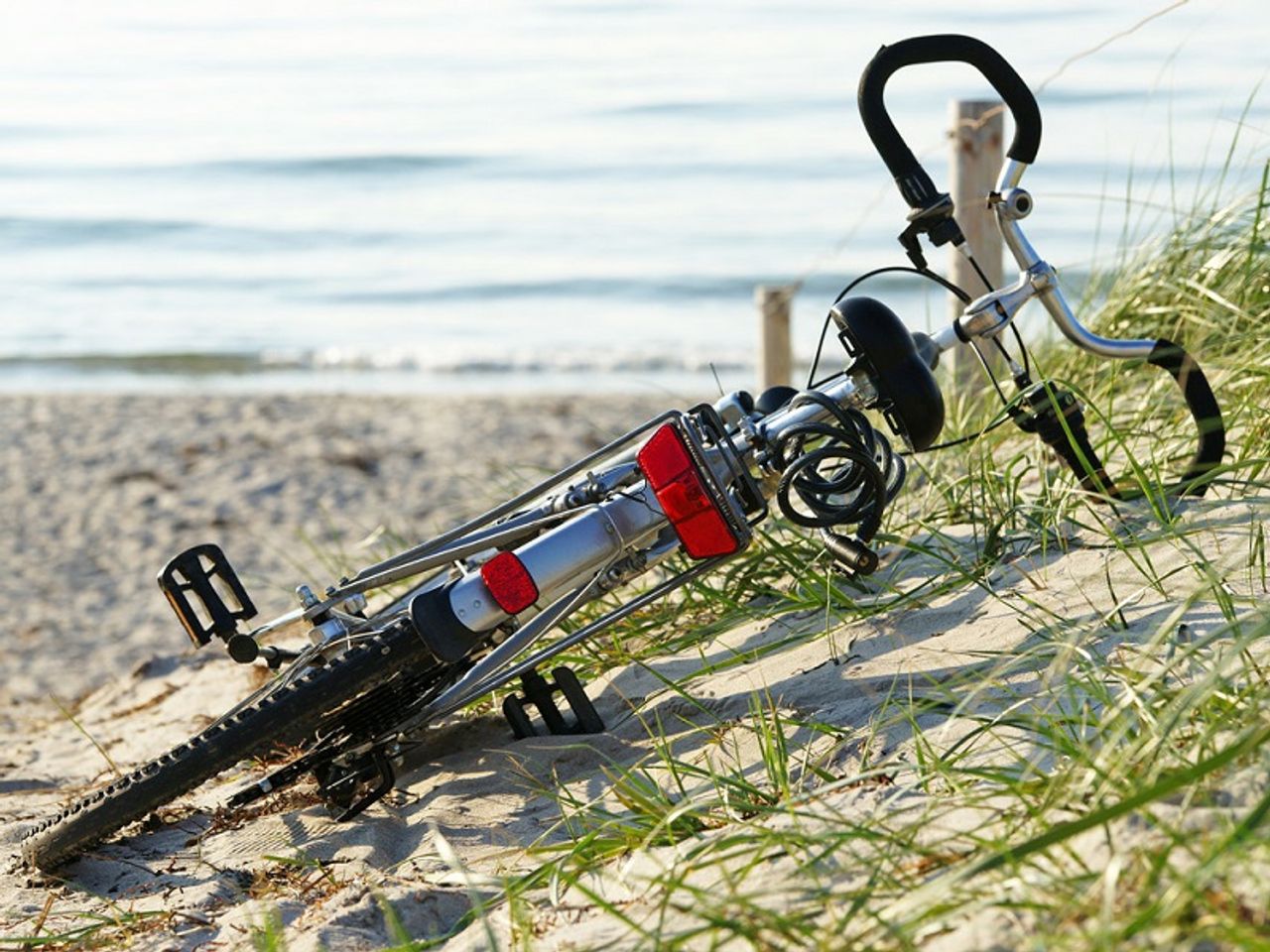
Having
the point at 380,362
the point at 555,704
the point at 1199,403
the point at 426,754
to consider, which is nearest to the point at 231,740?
the point at 426,754

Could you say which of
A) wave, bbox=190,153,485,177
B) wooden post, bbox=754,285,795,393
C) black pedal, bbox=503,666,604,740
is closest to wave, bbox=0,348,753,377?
wooden post, bbox=754,285,795,393

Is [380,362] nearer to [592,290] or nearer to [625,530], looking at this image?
[592,290]

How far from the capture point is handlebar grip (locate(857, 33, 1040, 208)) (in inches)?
111

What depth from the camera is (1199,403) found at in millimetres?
2973

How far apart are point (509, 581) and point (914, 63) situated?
124 centimetres

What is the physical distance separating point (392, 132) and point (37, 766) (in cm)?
2144

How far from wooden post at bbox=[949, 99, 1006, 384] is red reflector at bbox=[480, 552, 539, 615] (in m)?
3.14

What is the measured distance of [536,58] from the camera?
29.8 metres

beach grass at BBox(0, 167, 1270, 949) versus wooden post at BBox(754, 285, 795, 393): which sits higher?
wooden post at BBox(754, 285, 795, 393)

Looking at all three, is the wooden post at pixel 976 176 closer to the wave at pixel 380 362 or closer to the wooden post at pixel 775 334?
the wooden post at pixel 775 334

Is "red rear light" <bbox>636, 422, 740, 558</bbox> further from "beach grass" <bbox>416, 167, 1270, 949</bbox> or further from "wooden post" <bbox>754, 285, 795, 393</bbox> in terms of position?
"wooden post" <bbox>754, 285, 795, 393</bbox>

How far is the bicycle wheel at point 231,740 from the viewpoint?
2867mm

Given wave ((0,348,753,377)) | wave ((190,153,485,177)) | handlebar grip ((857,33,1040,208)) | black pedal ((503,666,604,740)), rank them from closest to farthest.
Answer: handlebar grip ((857,33,1040,208)) → black pedal ((503,666,604,740)) → wave ((0,348,753,377)) → wave ((190,153,485,177))

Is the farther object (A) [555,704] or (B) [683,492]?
Answer: (A) [555,704]
